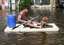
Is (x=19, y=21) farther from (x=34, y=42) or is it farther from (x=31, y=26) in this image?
(x=34, y=42)

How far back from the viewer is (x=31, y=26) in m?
14.4

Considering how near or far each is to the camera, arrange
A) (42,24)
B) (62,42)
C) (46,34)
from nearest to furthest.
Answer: (62,42) < (46,34) < (42,24)

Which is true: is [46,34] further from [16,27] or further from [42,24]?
[16,27]

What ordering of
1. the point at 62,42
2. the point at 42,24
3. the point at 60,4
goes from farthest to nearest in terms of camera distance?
the point at 60,4, the point at 42,24, the point at 62,42

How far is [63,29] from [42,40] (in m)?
3.12

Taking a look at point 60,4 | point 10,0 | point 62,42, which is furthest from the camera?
point 60,4

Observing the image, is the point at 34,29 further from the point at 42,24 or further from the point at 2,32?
the point at 2,32

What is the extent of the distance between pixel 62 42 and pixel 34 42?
123cm

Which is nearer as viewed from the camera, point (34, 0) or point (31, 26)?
point (31, 26)

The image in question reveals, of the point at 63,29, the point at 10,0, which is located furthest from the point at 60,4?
the point at 63,29

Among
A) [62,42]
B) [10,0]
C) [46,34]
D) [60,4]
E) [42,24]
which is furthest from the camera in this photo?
[60,4]

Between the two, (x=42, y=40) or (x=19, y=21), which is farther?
(x=19, y=21)

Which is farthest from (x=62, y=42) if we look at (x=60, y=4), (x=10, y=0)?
(x=60, y=4)

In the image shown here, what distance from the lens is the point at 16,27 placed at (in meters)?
14.5
